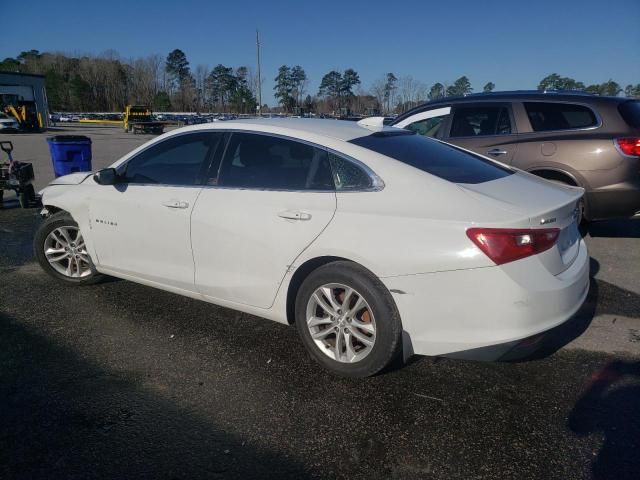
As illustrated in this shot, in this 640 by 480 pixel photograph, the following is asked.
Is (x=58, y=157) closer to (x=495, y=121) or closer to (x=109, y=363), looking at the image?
(x=109, y=363)

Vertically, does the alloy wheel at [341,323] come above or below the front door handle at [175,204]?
below

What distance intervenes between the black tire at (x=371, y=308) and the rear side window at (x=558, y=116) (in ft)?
13.4

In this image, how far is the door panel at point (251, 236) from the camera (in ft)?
9.17

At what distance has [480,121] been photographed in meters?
6.04

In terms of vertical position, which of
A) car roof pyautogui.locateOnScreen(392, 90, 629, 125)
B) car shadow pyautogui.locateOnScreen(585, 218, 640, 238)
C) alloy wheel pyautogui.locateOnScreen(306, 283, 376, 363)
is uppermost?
car roof pyautogui.locateOnScreen(392, 90, 629, 125)

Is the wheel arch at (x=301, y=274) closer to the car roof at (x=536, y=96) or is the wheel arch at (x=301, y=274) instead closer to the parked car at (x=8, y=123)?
the car roof at (x=536, y=96)

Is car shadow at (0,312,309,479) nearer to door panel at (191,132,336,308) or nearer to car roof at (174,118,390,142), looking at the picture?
door panel at (191,132,336,308)

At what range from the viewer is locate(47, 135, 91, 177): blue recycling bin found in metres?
7.82

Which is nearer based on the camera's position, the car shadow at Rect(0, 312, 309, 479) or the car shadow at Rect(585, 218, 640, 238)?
the car shadow at Rect(0, 312, 309, 479)

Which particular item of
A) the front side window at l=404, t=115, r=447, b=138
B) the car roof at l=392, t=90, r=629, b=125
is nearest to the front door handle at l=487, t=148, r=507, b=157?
the car roof at l=392, t=90, r=629, b=125

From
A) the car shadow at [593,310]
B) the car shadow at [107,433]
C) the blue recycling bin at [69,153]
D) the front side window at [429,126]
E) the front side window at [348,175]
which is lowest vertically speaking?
the car shadow at [593,310]

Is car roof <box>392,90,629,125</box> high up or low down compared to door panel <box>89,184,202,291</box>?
up

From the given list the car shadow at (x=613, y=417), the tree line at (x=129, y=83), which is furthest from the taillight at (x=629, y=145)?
the tree line at (x=129, y=83)

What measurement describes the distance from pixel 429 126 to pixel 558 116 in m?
1.79
